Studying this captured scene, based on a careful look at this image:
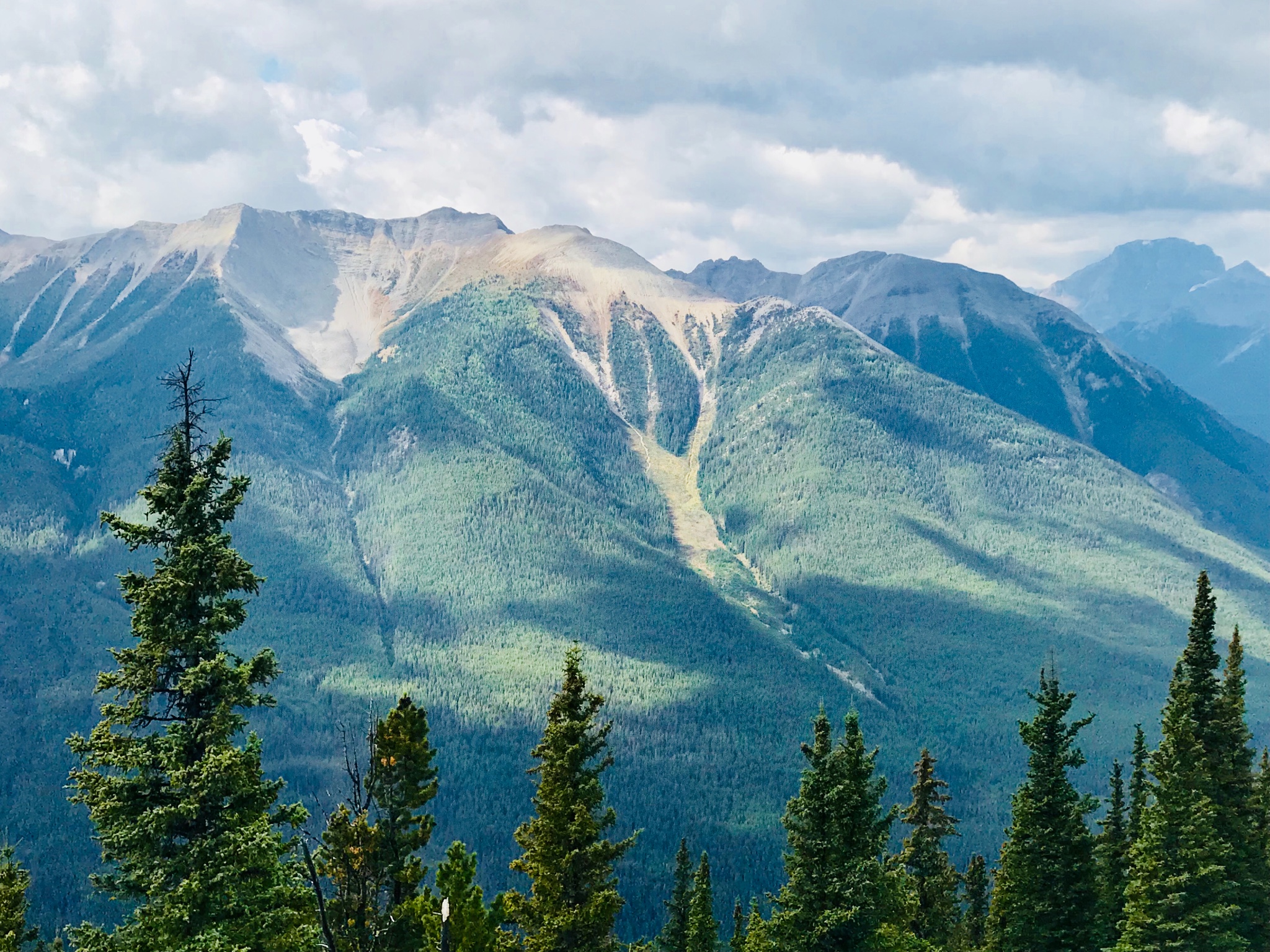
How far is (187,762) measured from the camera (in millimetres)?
23797

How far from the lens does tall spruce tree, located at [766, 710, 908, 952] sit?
3500cm

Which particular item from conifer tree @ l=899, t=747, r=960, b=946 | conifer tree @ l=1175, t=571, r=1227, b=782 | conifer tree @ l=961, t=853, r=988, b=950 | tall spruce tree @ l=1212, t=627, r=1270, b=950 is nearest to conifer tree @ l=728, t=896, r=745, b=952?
conifer tree @ l=899, t=747, r=960, b=946

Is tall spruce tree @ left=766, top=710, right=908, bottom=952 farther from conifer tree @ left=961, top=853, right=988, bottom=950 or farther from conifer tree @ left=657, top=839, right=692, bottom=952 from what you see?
conifer tree @ left=961, top=853, right=988, bottom=950

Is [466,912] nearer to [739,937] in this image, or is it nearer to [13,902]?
[13,902]

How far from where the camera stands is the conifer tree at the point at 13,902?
39.2 metres

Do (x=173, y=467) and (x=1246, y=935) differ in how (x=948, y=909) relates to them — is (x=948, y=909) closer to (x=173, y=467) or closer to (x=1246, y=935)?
(x=1246, y=935)

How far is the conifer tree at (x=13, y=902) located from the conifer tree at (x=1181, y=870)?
4060 centimetres

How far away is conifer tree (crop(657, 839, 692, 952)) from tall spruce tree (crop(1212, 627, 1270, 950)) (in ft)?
105

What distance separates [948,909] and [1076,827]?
1458cm

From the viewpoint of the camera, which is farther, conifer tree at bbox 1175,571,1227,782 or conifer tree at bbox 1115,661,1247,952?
conifer tree at bbox 1175,571,1227,782

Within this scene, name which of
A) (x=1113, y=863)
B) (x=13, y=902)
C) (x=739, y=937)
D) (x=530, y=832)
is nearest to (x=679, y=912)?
(x=739, y=937)

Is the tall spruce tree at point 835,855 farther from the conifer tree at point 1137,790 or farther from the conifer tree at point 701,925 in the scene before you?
the conifer tree at point 701,925

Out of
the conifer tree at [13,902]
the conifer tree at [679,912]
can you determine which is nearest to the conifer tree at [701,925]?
the conifer tree at [679,912]

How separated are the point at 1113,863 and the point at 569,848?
108 feet
